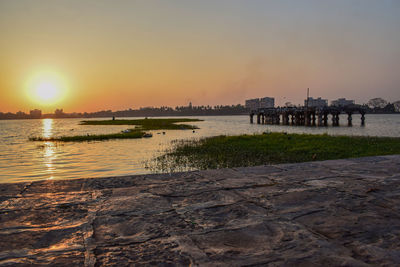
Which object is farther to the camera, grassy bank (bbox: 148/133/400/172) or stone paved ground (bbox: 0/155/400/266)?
grassy bank (bbox: 148/133/400/172)

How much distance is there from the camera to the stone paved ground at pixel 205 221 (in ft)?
6.54

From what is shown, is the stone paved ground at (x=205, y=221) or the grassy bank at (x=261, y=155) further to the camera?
the grassy bank at (x=261, y=155)

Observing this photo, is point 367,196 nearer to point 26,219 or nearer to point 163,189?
point 163,189

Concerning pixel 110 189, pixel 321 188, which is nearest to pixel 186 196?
pixel 110 189

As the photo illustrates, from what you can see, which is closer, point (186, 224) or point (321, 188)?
point (186, 224)

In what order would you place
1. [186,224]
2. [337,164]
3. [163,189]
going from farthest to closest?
1. [337,164]
2. [163,189]
3. [186,224]

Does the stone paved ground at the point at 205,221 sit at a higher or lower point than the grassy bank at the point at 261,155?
higher

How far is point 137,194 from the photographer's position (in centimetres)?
358

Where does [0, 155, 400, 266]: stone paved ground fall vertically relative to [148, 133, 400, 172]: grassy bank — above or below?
above

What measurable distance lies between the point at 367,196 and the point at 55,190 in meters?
3.97

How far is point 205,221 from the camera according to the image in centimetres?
264

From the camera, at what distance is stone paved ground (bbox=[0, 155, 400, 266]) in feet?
6.54

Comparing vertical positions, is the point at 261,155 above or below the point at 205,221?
below

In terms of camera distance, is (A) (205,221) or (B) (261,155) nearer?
(A) (205,221)
